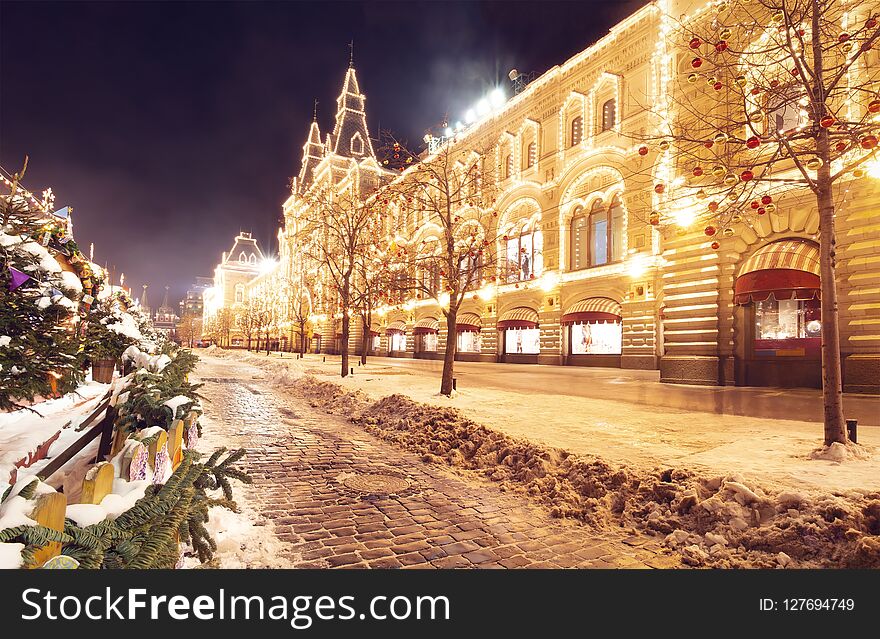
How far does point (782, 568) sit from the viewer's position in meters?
3.48

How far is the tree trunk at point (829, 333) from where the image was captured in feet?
20.2

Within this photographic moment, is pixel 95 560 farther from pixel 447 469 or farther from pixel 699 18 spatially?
pixel 699 18

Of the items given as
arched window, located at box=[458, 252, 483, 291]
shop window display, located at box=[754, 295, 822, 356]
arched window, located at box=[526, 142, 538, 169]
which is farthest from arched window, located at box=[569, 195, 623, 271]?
arched window, located at box=[458, 252, 483, 291]

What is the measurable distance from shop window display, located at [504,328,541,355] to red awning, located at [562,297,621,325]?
3.07 m

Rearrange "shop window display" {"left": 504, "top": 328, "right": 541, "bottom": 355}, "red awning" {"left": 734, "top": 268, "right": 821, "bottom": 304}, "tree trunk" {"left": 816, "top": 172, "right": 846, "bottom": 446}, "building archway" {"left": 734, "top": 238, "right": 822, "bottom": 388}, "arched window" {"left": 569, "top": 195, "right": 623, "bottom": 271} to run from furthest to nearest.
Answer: "shop window display" {"left": 504, "top": 328, "right": 541, "bottom": 355} → "arched window" {"left": 569, "top": 195, "right": 623, "bottom": 271} → "building archway" {"left": 734, "top": 238, "right": 822, "bottom": 388} → "red awning" {"left": 734, "top": 268, "right": 821, "bottom": 304} → "tree trunk" {"left": 816, "top": 172, "right": 846, "bottom": 446}

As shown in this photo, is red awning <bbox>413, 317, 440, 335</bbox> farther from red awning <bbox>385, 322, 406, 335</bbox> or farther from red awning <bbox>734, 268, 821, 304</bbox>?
red awning <bbox>734, 268, 821, 304</bbox>

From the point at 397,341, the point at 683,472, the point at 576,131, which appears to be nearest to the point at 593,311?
the point at 576,131

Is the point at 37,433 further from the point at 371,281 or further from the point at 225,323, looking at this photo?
the point at 225,323

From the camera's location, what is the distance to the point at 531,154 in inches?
1296

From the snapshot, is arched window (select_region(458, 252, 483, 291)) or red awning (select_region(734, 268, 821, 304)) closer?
arched window (select_region(458, 252, 483, 291))

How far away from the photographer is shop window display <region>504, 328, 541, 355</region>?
1254 inches

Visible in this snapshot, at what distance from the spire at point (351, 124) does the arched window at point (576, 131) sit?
125ft

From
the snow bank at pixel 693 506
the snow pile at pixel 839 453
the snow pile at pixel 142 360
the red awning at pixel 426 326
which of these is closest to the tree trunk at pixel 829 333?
the snow pile at pixel 839 453

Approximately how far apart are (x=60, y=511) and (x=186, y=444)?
319cm
